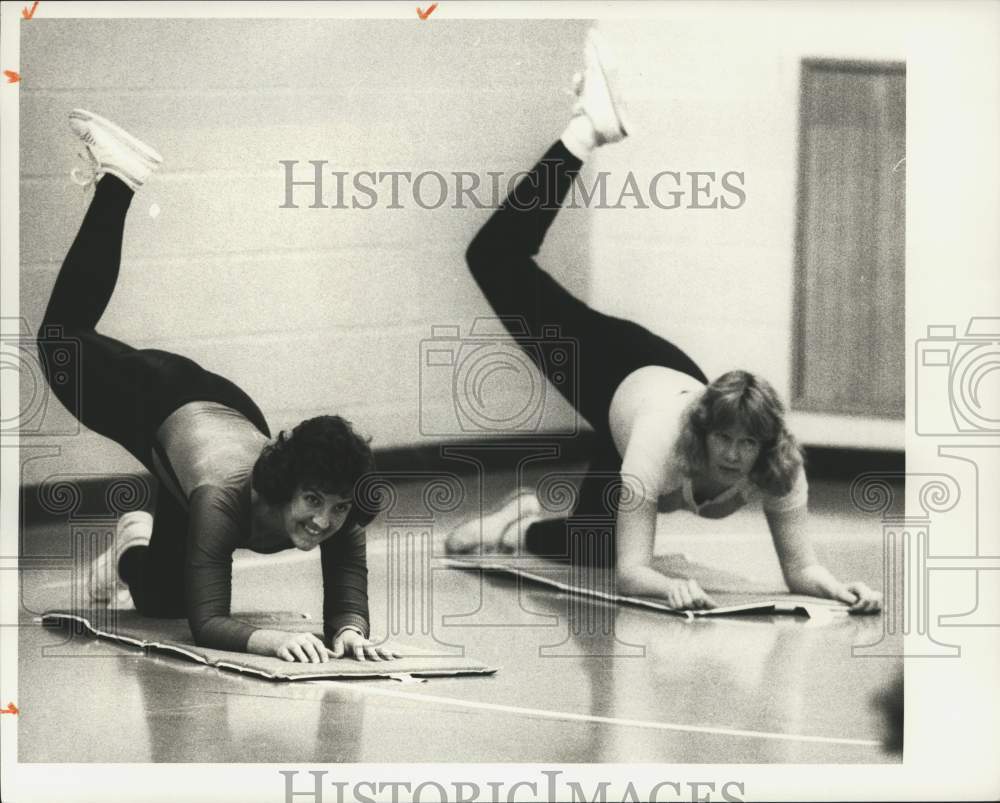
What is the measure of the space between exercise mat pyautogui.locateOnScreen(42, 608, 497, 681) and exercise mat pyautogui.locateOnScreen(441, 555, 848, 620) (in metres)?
0.22

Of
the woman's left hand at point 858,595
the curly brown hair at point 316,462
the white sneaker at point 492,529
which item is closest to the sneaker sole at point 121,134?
the curly brown hair at point 316,462

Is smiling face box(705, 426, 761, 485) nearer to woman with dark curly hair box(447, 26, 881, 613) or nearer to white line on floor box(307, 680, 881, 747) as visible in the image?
woman with dark curly hair box(447, 26, 881, 613)

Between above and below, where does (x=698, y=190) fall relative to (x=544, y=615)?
above

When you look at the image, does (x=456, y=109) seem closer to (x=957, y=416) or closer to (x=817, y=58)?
(x=817, y=58)

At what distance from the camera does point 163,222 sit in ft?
11.7

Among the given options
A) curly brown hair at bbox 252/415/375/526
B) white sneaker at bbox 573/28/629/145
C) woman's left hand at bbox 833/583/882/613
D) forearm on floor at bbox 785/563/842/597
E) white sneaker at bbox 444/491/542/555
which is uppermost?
white sneaker at bbox 573/28/629/145

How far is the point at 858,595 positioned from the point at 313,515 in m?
1.26

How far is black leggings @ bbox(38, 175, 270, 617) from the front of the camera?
11.7 feet

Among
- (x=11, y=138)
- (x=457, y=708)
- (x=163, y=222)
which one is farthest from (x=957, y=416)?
(x=11, y=138)

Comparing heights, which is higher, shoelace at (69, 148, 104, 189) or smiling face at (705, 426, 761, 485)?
shoelace at (69, 148, 104, 189)

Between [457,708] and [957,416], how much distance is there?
4.36ft

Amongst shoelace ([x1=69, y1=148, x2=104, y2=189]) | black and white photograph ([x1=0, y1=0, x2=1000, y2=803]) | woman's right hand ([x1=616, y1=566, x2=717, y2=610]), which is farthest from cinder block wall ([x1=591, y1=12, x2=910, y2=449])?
shoelace ([x1=69, y1=148, x2=104, y2=189])

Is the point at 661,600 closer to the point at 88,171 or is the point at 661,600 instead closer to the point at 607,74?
the point at 607,74

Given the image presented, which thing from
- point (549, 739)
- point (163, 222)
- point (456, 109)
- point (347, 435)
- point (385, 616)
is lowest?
point (549, 739)
